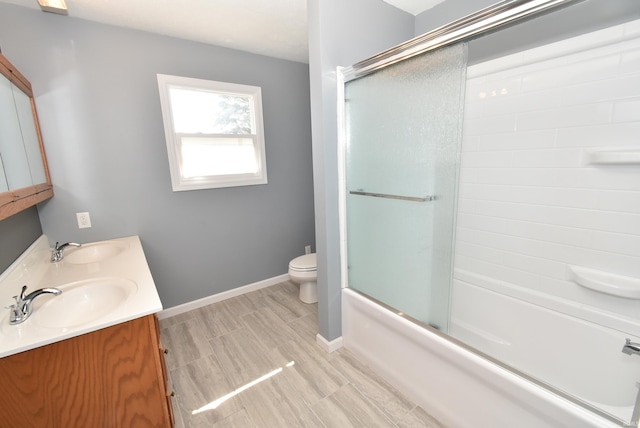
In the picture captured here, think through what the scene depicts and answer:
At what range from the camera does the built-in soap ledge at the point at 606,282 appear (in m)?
1.33

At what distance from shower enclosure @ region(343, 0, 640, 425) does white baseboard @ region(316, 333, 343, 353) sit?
42cm

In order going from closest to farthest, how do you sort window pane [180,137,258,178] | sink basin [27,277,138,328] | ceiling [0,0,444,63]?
sink basin [27,277,138,328] → ceiling [0,0,444,63] → window pane [180,137,258,178]

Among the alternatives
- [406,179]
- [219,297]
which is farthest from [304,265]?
[406,179]

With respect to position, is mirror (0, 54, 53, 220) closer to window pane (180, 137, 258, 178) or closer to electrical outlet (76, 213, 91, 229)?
electrical outlet (76, 213, 91, 229)

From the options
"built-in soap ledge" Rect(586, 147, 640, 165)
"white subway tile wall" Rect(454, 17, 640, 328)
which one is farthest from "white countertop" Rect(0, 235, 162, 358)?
"built-in soap ledge" Rect(586, 147, 640, 165)

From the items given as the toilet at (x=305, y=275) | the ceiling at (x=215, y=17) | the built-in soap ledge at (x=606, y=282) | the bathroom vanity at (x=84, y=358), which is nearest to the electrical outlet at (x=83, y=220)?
the bathroom vanity at (x=84, y=358)

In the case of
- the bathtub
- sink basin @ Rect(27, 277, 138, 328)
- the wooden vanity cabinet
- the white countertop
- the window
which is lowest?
the bathtub

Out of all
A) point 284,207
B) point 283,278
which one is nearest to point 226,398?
Result: point 283,278

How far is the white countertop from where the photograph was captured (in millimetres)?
906

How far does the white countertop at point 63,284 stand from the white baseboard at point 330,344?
126 centimetres

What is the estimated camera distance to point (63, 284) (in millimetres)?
1283

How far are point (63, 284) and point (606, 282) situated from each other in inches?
108

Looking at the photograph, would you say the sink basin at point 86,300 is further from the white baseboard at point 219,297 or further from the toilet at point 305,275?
the toilet at point 305,275

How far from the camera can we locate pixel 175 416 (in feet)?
4.91
